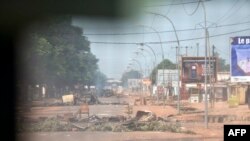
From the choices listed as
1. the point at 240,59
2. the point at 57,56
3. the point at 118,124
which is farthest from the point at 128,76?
the point at 240,59

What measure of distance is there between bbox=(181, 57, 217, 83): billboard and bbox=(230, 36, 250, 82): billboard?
0.30m

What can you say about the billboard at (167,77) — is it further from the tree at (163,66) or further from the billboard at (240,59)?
the billboard at (240,59)

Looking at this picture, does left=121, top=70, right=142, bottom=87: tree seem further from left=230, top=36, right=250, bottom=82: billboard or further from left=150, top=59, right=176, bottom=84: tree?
left=230, top=36, right=250, bottom=82: billboard

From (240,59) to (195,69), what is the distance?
58 centimetres

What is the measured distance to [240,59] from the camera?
4.55m

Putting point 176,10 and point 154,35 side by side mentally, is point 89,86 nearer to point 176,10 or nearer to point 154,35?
point 154,35

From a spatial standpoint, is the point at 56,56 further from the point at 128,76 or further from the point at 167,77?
the point at 167,77

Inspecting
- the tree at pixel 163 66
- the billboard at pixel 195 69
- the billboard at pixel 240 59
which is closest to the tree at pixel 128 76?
the tree at pixel 163 66

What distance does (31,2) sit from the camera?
4.24m

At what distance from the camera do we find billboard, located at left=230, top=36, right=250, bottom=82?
4.49m

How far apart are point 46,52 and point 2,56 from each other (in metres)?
0.47

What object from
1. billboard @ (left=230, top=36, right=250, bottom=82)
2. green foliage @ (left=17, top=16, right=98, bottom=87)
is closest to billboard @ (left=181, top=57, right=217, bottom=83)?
billboard @ (left=230, top=36, right=250, bottom=82)

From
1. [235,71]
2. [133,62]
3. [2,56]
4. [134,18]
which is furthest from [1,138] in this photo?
[235,71]

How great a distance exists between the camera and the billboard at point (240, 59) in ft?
14.7
